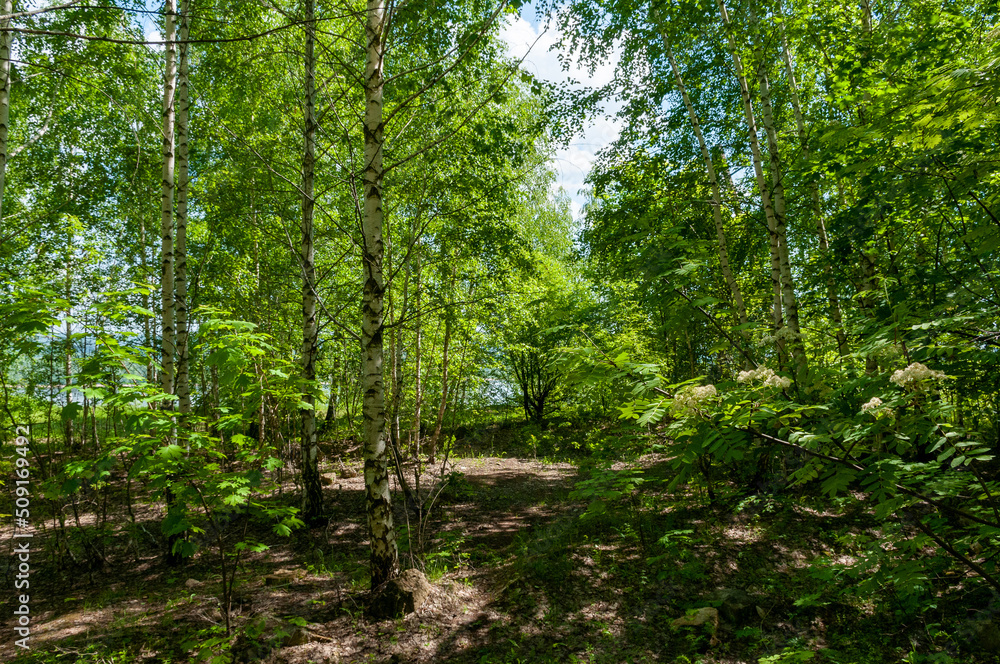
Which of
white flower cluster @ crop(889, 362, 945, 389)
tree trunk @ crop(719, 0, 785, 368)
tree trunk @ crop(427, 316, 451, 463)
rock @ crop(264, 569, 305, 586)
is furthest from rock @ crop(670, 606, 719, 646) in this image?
tree trunk @ crop(427, 316, 451, 463)

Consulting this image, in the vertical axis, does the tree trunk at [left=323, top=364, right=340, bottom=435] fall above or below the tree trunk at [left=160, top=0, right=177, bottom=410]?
below

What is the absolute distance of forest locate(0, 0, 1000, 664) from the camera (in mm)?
2758

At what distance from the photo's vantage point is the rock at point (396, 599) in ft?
13.3

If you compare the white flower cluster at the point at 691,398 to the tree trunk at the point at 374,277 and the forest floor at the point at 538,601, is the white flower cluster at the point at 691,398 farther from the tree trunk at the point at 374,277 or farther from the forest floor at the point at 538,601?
the tree trunk at the point at 374,277

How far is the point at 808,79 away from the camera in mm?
7855

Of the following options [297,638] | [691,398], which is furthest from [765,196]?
[297,638]

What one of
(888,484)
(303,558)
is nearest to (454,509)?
(303,558)

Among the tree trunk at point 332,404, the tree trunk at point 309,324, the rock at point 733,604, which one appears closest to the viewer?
the rock at point 733,604

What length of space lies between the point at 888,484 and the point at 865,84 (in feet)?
16.5

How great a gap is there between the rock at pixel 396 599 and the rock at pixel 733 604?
8.78 feet

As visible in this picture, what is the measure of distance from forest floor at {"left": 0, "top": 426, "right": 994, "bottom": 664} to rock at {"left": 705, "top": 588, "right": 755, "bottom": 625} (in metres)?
0.02

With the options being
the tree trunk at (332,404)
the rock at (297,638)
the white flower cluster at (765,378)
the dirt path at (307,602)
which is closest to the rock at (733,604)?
the dirt path at (307,602)

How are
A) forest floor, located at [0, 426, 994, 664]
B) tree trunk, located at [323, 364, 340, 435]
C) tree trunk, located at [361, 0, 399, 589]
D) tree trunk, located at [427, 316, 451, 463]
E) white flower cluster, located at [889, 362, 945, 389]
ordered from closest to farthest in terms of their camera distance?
white flower cluster, located at [889, 362, 945, 389] → forest floor, located at [0, 426, 994, 664] → tree trunk, located at [361, 0, 399, 589] → tree trunk, located at [427, 316, 451, 463] → tree trunk, located at [323, 364, 340, 435]

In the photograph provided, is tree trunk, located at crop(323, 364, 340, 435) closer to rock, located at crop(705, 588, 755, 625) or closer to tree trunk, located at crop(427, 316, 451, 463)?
tree trunk, located at crop(427, 316, 451, 463)
